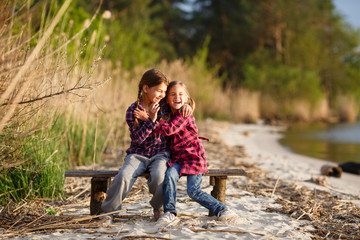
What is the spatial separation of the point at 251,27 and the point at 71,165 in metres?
23.9

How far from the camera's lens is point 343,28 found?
3108cm

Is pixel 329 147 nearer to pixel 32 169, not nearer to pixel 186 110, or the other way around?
pixel 186 110

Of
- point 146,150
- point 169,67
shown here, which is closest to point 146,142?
point 146,150

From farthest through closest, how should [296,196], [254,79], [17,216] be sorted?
[254,79]
[296,196]
[17,216]

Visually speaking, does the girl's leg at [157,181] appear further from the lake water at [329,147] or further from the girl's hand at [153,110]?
the lake water at [329,147]

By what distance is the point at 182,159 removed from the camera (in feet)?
9.54

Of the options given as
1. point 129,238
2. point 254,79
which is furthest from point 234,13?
point 129,238

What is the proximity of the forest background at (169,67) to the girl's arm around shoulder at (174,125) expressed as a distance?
54 centimetres

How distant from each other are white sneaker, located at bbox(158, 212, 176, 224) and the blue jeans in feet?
0.15

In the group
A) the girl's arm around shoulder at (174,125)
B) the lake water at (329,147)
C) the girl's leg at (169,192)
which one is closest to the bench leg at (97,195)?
the girl's leg at (169,192)

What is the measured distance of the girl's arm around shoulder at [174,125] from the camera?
285 cm

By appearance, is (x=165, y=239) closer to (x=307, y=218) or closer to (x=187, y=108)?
(x=187, y=108)

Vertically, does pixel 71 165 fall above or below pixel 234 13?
below

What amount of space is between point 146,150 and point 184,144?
318 mm
